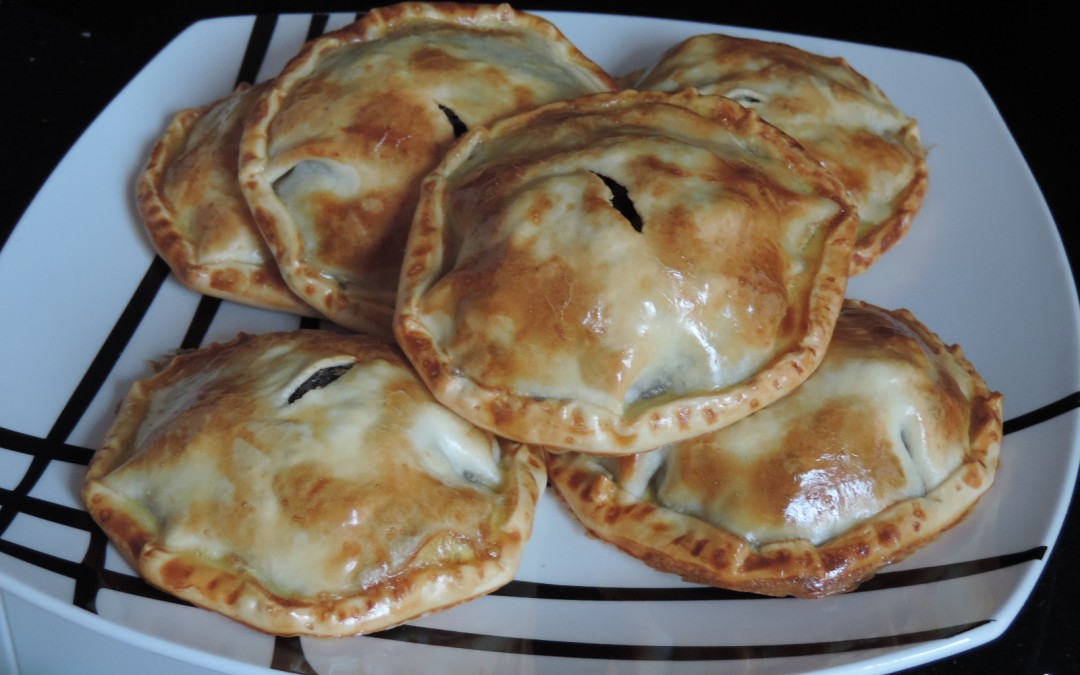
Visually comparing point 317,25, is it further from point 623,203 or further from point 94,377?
point 623,203

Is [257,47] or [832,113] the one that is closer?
[832,113]

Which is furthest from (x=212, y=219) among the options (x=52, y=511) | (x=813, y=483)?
(x=813, y=483)

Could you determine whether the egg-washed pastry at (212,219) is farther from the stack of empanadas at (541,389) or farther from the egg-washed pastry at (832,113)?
the egg-washed pastry at (832,113)

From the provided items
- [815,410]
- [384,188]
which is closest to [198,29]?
[384,188]

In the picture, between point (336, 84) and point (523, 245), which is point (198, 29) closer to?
point (336, 84)

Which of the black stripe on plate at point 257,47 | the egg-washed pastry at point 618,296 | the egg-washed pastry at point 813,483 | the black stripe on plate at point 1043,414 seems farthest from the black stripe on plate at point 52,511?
the black stripe on plate at point 1043,414

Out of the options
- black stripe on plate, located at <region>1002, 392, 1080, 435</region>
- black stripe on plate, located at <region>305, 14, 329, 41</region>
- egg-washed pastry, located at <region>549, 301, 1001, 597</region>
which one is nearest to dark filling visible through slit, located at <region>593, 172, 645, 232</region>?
egg-washed pastry, located at <region>549, 301, 1001, 597</region>
